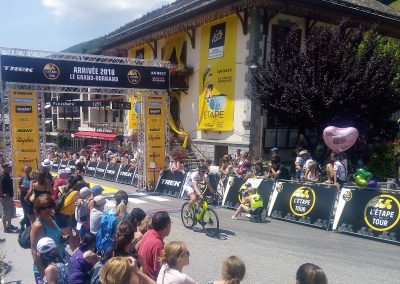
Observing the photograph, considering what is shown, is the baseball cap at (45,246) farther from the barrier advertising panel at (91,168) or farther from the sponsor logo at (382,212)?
the barrier advertising panel at (91,168)

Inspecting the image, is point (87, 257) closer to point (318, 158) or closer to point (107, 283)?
point (107, 283)

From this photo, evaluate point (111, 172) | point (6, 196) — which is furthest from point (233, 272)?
point (111, 172)

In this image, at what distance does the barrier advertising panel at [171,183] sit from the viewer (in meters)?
16.1

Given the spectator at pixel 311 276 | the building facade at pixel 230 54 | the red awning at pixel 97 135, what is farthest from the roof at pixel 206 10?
the spectator at pixel 311 276

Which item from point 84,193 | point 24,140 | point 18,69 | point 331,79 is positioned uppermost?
point 331,79

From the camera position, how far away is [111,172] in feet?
71.6

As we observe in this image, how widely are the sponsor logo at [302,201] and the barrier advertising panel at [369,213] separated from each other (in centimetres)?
87

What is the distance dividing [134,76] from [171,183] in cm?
487

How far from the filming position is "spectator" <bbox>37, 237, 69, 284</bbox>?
13.5 ft

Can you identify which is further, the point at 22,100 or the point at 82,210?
the point at 22,100

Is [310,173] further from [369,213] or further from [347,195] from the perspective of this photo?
[369,213]

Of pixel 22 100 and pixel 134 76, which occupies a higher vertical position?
pixel 134 76

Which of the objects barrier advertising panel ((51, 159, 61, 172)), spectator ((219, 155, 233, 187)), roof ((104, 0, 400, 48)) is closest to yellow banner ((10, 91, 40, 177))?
spectator ((219, 155, 233, 187))

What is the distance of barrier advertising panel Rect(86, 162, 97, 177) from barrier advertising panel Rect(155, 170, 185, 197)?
7837mm
